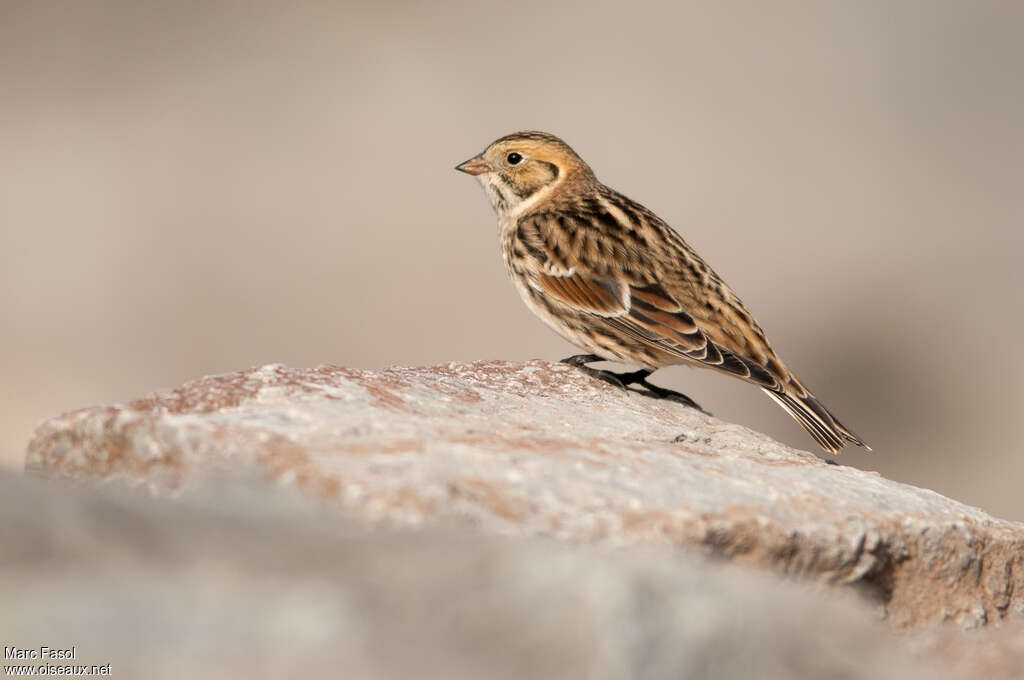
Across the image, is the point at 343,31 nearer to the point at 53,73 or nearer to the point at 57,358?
the point at 53,73

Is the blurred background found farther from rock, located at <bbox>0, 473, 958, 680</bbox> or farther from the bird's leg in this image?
rock, located at <bbox>0, 473, 958, 680</bbox>

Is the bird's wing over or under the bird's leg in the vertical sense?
over

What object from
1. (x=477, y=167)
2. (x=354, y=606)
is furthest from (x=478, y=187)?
(x=354, y=606)

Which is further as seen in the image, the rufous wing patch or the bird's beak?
the bird's beak

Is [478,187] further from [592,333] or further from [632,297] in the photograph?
[632,297]

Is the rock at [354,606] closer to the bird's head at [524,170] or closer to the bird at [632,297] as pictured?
the bird at [632,297]

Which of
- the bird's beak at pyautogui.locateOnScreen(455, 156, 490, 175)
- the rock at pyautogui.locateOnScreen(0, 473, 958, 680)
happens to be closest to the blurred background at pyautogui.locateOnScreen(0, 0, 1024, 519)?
the bird's beak at pyautogui.locateOnScreen(455, 156, 490, 175)

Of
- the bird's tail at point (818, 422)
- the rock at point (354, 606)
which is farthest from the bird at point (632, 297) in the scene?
the rock at point (354, 606)
